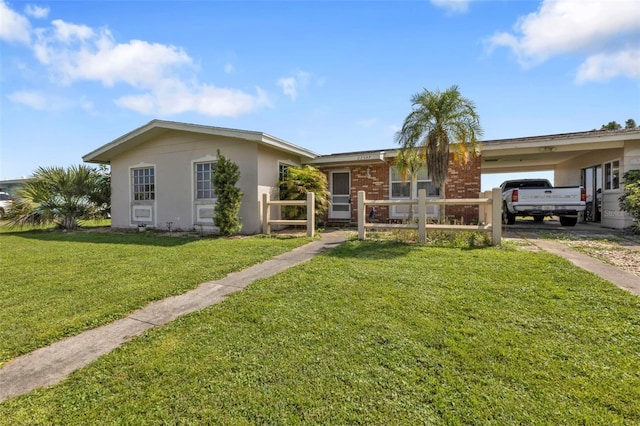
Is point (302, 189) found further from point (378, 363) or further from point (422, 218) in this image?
point (378, 363)

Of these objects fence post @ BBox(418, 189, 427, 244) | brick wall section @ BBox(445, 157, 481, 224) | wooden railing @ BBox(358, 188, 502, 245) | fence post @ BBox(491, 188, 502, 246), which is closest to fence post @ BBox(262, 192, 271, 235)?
wooden railing @ BBox(358, 188, 502, 245)

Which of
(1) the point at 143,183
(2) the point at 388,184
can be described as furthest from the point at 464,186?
(1) the point at 143,183

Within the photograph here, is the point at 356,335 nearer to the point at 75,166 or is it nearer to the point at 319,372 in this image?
the point at 319,372

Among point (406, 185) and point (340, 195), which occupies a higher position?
point (406, 185)

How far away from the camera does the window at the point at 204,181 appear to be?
1073cm

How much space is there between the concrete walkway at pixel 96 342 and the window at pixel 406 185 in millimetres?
8502

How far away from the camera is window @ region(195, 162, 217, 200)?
35.2 ft

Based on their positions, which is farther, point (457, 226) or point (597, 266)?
point (457, 226)

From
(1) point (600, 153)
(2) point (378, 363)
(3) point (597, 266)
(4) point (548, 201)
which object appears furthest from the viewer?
(1) point (600, 153)

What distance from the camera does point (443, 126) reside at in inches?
306

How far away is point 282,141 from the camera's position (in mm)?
10188

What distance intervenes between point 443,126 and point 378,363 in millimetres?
6950

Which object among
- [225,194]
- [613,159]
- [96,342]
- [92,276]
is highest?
[613,159]

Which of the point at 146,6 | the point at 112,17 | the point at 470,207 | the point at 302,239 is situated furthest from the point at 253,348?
the point at 470,207
